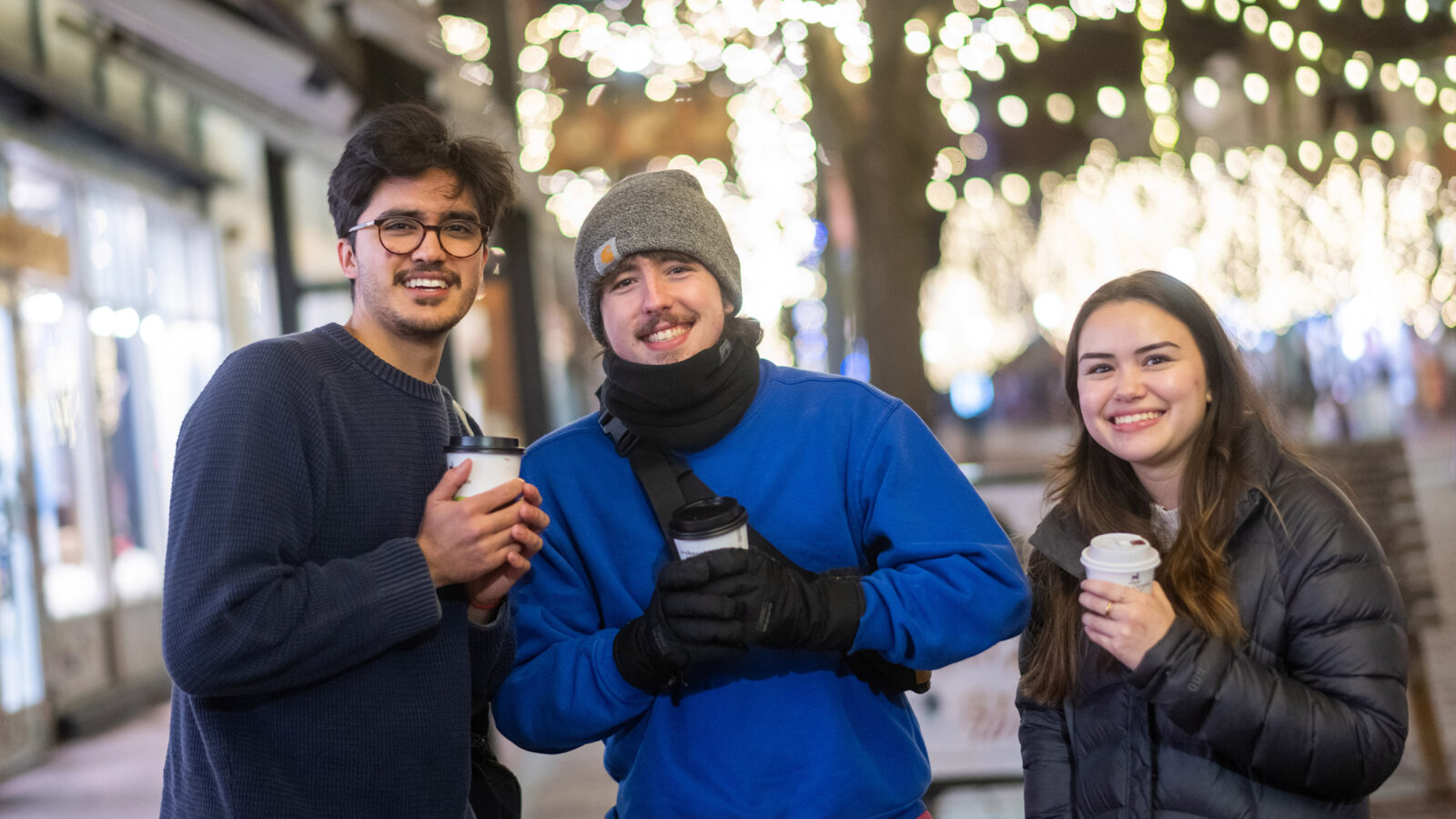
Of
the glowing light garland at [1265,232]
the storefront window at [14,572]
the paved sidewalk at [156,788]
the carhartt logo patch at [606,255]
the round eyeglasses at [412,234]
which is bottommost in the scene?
the paved sidewalk at [156,788]

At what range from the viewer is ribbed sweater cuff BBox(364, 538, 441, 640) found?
5.78ft

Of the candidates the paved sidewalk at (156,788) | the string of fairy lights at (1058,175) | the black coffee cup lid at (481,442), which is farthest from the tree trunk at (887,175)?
the black coffee cup lid at (481,442)

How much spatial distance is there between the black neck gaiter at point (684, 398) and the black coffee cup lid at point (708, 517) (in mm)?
250

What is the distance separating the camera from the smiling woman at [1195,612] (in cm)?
191

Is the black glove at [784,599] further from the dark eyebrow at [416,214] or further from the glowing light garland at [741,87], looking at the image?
the glowing light garland at [741,87]

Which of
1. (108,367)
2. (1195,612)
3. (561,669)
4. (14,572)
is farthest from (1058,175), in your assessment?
(561,669)

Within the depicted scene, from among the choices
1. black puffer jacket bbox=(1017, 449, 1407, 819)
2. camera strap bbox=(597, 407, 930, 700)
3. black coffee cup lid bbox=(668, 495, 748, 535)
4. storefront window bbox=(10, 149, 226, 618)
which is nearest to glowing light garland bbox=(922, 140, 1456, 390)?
storefront window bbox=(10, 149, 226, 618)

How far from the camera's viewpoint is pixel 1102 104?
782 centimetres

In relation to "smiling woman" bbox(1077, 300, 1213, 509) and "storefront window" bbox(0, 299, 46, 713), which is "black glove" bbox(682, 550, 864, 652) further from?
"storefront window" bbox(0, 299, 46, 713)

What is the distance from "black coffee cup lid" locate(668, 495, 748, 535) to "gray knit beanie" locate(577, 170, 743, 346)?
58 cm

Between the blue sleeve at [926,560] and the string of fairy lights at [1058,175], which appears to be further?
the string of fairy lights at [1058,175]

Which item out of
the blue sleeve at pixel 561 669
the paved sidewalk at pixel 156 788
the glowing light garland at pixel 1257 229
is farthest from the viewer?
the glowing light garland at pixel 1257 229

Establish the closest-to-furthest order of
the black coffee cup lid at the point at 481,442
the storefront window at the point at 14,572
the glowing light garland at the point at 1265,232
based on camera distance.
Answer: the black coffee cup lid at the point at 481,442 → the storefront window at the point at 14,572 → the glowing light garland at the point at 1265,232

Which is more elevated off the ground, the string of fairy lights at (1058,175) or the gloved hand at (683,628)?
the string of fairy lights at (1058,175)
